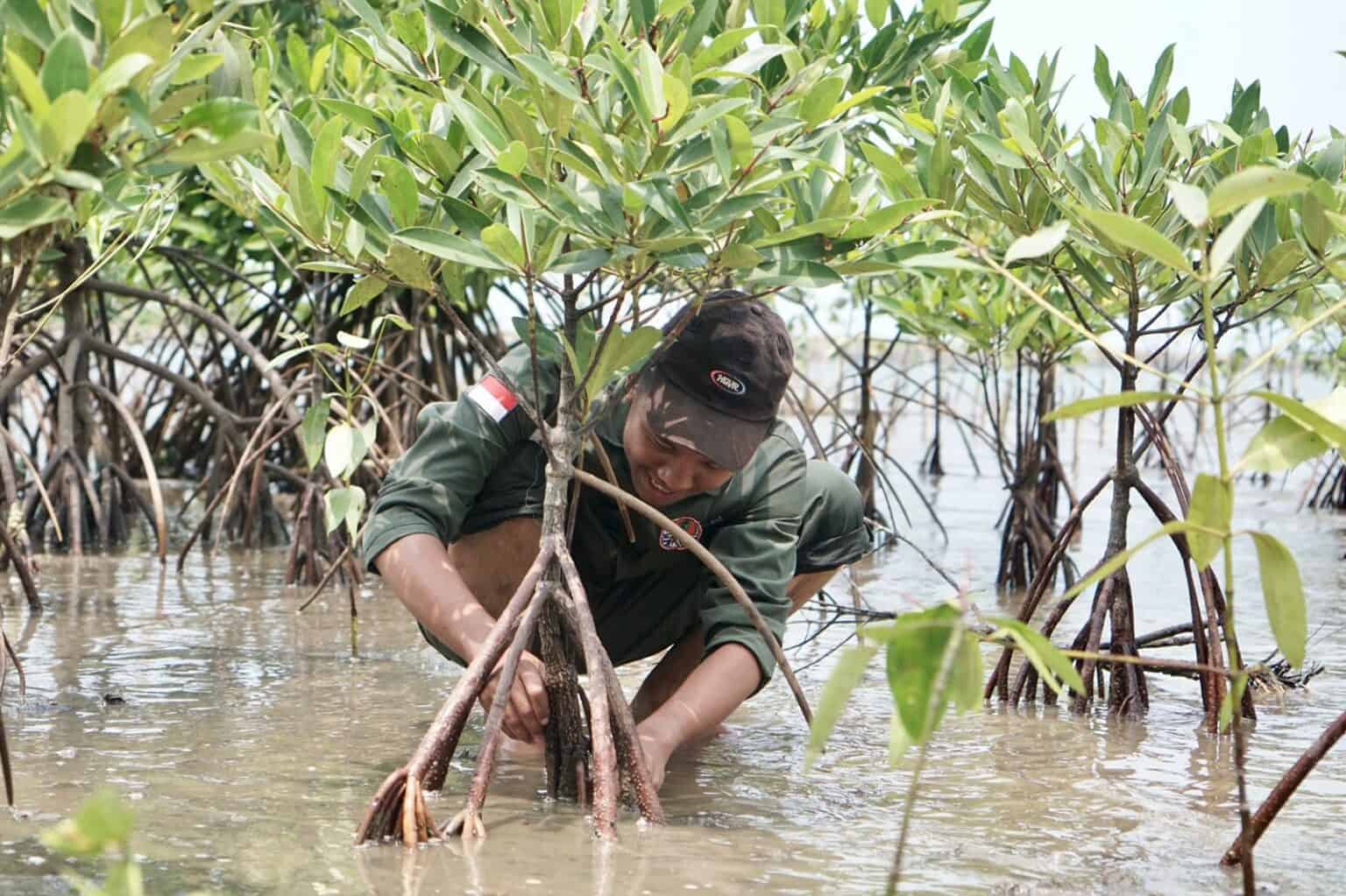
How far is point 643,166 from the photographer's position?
2.00 metres

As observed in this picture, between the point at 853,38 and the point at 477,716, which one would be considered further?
the point at 853,38

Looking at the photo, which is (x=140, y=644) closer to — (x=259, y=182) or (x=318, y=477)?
(x=318, y=477)

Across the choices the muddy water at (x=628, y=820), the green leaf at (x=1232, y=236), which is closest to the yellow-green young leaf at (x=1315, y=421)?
the green leaf at (x=1232, y=236)

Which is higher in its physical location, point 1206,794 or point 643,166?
point 643,166

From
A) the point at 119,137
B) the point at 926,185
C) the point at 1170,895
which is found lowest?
the point at 1170,895

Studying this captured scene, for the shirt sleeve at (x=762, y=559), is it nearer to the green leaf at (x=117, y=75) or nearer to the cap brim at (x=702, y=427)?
the cap brim at (x=702, y=427)

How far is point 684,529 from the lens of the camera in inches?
105

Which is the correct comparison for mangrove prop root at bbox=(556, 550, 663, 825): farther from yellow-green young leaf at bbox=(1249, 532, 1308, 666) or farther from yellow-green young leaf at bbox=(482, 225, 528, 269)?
yellow-green young leaf at bbox=(1249, 532, 1308, 666)

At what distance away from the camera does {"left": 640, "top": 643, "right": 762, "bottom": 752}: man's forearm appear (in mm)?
2422

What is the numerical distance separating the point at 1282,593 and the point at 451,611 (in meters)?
1.28

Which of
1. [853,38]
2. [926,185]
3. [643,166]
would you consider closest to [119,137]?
[643,166]

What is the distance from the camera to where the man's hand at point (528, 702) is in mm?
2385

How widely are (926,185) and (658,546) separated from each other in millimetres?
802

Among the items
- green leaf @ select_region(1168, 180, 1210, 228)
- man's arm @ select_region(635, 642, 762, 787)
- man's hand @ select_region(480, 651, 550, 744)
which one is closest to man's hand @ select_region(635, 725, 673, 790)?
man's arm @ select_region(635, 642, 762, 787)
